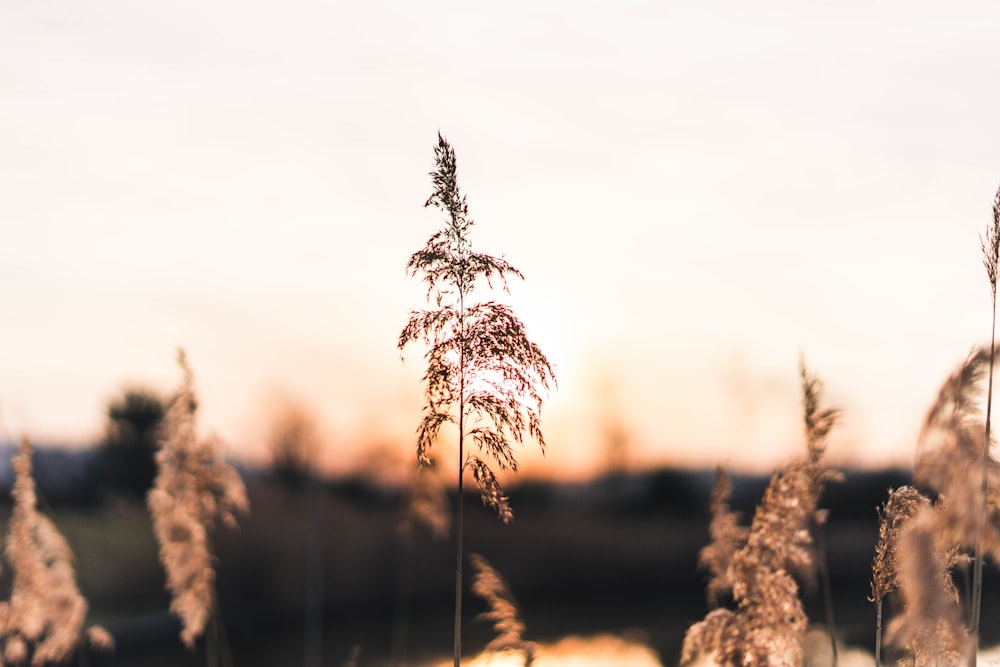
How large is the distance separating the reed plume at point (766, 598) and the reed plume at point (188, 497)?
9.41 ft

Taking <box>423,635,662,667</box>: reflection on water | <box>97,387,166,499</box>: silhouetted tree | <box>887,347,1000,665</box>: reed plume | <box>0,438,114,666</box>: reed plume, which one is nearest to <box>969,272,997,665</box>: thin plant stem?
<box>887,347,1000,665</box>: reed plume

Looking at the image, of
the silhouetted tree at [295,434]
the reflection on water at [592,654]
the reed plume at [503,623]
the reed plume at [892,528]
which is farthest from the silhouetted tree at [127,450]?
the reed plume at [892,528]

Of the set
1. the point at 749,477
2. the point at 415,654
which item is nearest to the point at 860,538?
the point at 749,477

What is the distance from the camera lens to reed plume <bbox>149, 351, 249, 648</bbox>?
18.5ft

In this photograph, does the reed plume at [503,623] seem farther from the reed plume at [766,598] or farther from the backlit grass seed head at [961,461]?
the backlit grass seed head at [961,461]

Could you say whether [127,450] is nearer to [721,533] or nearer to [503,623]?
[721,533]

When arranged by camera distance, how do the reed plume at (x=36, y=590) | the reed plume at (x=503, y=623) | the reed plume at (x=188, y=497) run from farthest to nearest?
the reed plume at (x=36, y=590) < the reed plume at (x=503, y=623) < the reed plume at (x=188, y=497)

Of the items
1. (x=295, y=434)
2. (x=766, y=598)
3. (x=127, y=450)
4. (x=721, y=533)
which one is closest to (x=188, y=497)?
(x=766, y=598)

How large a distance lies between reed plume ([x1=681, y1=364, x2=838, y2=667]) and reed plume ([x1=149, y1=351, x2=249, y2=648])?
2869 millimetres

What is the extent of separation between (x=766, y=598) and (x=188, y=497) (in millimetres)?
3357

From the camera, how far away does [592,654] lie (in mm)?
19703

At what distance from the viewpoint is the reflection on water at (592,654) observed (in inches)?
741

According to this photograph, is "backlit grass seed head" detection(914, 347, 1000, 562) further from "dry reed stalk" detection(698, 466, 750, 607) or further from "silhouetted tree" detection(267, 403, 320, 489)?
"silhouetted tree" detection(267, 403, 320, 489)

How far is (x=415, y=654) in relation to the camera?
1945cm
